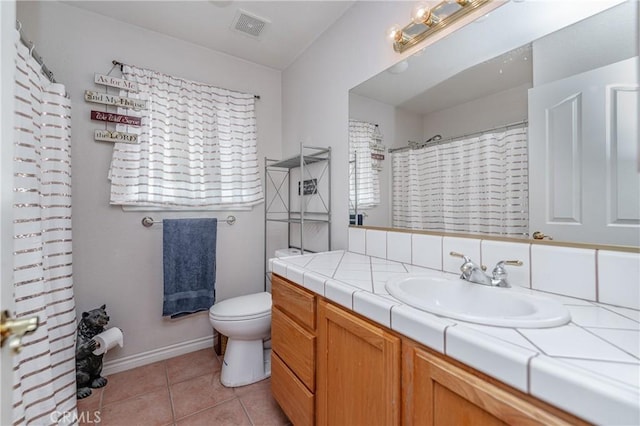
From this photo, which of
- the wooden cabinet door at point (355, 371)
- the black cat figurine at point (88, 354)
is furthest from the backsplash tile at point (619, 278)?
the black cat figurine at point (88, 354)

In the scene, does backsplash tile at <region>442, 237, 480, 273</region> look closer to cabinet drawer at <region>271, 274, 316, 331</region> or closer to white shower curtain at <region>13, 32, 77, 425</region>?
cabinet drawer at <region>271, 274, 316, 331</region>

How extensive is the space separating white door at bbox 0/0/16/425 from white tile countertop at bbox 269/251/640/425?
2.59 feet

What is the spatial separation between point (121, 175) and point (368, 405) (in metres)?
1.95

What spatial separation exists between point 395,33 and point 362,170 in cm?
72

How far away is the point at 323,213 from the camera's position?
197 cm

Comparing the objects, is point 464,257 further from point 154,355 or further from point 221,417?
point 154,355

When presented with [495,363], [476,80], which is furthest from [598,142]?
[495,363]

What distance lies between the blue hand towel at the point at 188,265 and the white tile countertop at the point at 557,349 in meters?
1.46

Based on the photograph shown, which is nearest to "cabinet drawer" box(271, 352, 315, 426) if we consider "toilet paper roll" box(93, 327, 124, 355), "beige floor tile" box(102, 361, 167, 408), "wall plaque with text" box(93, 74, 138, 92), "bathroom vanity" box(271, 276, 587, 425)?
"bathroom vanity" box(271, 276, 587, 425)

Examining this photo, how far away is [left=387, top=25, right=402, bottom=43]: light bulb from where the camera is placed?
4.42 feet

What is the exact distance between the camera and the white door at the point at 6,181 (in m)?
0.49

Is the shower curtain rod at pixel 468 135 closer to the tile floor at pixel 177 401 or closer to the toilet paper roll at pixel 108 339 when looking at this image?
the tile floor at pixel 177 401

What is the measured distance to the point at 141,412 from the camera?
1445mm

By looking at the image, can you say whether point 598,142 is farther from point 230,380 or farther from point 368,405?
point 230,380
